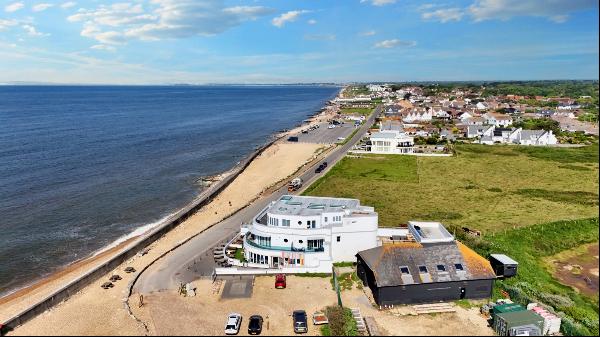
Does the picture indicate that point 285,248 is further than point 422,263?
Yes

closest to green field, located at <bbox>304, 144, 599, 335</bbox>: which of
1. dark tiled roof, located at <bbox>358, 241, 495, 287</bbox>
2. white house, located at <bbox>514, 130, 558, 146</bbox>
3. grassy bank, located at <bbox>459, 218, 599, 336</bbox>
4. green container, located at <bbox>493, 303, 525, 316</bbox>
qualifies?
grassy bank, located at <bbox>459, 218, 599, 336</bbox>

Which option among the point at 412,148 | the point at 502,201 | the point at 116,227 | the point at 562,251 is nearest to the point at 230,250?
the point at 116,227

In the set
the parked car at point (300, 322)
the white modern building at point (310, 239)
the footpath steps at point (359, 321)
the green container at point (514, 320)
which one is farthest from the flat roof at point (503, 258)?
the parked car at point (300, 322)

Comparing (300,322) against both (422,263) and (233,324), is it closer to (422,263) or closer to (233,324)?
(233,324)

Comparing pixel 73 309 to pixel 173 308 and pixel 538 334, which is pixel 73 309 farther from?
pixel 538 334

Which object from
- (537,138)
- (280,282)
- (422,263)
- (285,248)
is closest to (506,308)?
(422,263)
